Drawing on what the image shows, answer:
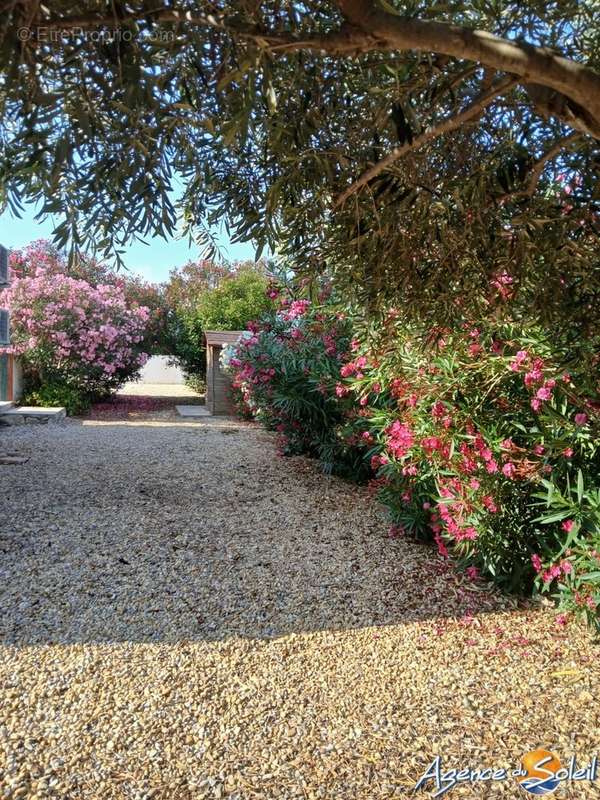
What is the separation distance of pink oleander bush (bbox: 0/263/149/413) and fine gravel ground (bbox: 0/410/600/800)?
8.19 meters

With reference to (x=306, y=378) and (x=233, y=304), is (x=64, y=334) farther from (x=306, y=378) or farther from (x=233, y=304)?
(x=306, y=378)

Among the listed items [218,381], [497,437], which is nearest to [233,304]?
[218,381]

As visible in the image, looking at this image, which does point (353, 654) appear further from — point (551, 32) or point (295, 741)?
point (551, 32)

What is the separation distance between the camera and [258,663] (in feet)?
9.43

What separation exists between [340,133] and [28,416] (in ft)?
32.8

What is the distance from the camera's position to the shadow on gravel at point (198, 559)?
329 centimetres

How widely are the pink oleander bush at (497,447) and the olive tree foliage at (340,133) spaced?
41 cm

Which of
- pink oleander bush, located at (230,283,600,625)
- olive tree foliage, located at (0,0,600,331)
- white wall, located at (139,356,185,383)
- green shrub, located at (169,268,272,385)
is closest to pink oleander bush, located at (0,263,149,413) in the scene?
green shrub, located at (169,268,272,385)

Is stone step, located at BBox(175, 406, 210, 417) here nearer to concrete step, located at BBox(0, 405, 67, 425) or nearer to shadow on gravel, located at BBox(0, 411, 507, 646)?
concrete step, located at BBox(0, 405, 67, 425)

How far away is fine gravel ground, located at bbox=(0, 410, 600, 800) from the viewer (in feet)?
7.07

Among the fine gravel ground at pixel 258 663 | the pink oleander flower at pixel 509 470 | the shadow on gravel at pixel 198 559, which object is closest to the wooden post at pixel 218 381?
the shadow on gravel at pixel 198 559

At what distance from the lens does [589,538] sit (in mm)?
3068

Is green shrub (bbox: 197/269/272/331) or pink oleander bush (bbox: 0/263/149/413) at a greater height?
green shrub (bbox: 197/269/272/331)

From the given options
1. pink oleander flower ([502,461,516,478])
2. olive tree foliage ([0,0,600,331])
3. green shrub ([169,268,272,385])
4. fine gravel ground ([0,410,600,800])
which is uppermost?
green shrub ([169,268,272,385])
